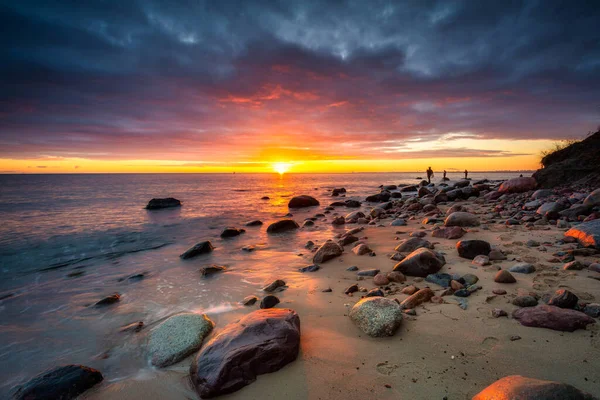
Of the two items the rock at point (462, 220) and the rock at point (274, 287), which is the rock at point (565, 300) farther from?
the rock at point (462, 220)

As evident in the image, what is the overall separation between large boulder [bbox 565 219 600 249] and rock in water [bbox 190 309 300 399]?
5.92m

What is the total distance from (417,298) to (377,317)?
912 millimetres

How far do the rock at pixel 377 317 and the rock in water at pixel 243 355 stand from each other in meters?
0.88

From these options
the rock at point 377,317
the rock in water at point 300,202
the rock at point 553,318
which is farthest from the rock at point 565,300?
the rock in water at point 300,202

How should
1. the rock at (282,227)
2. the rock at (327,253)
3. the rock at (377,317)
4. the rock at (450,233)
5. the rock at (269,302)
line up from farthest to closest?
the rock at (282,227), the rock at (450,233), the rock at (327,253), the rock at (269,302), the rock at (377,317)

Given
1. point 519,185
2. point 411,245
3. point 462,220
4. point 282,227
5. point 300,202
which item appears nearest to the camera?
point 411,245

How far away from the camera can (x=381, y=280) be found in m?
4.84

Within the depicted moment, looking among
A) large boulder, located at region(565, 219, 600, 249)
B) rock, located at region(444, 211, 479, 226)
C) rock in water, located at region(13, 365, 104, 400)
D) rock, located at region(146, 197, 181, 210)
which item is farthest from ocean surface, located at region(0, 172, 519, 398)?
rock, located at region(146, 197, 181, 210)

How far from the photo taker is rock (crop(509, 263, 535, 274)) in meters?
4.37

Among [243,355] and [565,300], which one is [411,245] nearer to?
[565,300]

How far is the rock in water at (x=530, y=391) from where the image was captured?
6.06 feet

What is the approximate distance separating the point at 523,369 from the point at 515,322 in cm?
82

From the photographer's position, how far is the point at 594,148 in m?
14.8

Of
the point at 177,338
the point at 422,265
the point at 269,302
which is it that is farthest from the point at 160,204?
the point at 422,265
